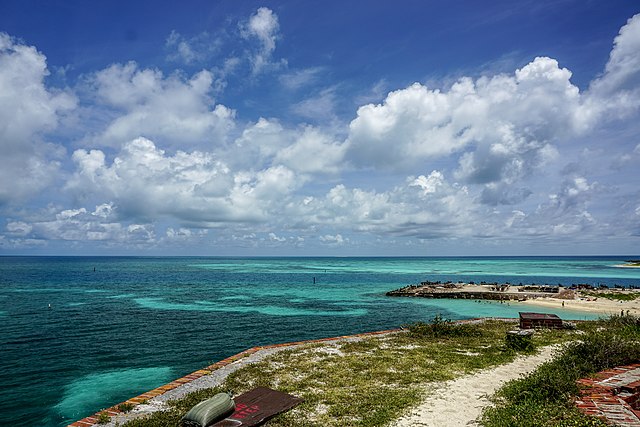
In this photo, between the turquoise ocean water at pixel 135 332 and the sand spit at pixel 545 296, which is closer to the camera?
the turquoise ocean water at pixel 135 332

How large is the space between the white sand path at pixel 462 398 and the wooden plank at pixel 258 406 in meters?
3.72

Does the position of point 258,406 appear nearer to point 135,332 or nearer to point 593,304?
point 135,332

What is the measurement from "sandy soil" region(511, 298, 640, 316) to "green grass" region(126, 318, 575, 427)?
81.1ft

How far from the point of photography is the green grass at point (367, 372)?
40.2 ft

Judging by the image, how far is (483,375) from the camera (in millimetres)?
15984

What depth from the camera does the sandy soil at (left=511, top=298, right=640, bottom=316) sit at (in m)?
42.5

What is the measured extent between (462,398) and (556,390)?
A: 3052mm

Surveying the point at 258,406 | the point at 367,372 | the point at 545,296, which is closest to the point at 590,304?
the point at 545,296

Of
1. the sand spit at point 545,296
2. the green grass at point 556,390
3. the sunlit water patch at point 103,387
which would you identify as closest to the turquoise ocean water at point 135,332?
the sunlit water patch at point 103,387

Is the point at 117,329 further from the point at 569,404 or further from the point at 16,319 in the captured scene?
the point at 569,404

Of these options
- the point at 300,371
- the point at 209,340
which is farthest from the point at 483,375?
the point at 209,340

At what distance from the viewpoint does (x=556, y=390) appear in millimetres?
11766

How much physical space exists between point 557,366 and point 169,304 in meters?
46.6

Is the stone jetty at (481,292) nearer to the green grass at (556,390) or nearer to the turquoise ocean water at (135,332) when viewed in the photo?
the turquoise ocean water at (135,332)
